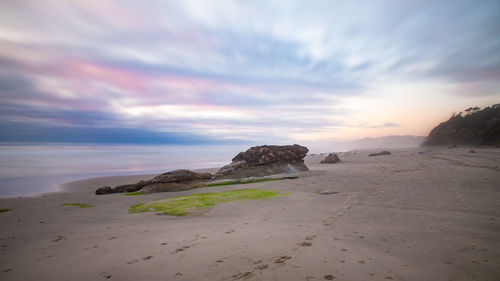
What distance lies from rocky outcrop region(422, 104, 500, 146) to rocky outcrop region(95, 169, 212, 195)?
180 feet

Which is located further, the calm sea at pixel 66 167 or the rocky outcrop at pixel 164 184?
the calm sea at pixel 66 167

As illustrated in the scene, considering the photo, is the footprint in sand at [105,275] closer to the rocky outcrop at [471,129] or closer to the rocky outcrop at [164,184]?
the rocky outcrop at [164,184]

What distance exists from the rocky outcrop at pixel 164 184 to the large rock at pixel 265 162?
133 inches

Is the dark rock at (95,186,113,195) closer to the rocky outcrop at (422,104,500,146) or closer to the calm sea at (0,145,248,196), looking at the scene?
the calm sea at (0,145,248,196)

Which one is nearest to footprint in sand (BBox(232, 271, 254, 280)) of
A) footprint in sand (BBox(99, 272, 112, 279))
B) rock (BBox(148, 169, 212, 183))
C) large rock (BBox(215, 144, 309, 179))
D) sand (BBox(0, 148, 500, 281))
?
sand (BBox(0, 148, 500, 281))

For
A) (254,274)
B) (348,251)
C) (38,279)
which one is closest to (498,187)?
(348,251)

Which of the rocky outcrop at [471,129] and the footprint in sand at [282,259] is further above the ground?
the rocky outcrop at [471,129]

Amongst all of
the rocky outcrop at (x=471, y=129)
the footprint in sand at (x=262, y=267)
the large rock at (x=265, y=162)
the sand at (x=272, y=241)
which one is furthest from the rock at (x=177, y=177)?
the rocky outcrop at (x=471, y=129)

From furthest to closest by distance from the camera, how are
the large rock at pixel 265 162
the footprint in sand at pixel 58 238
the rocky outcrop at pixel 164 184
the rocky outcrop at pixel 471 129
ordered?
1. the rocky outcrop at pixel 471 129
2. the large rock at pixel 265 162
3. the rocky outcrop at pixel 164 184
4. the footprint in sand at pixel 58 238

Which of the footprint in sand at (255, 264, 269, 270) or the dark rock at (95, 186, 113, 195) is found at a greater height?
the dark rock at (95, 186, 113, 195)

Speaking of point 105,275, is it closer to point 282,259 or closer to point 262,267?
point 262,267

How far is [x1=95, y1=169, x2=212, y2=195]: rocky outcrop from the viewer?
16.0 m

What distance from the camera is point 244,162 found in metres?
22.3

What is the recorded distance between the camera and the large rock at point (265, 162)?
2123cm
